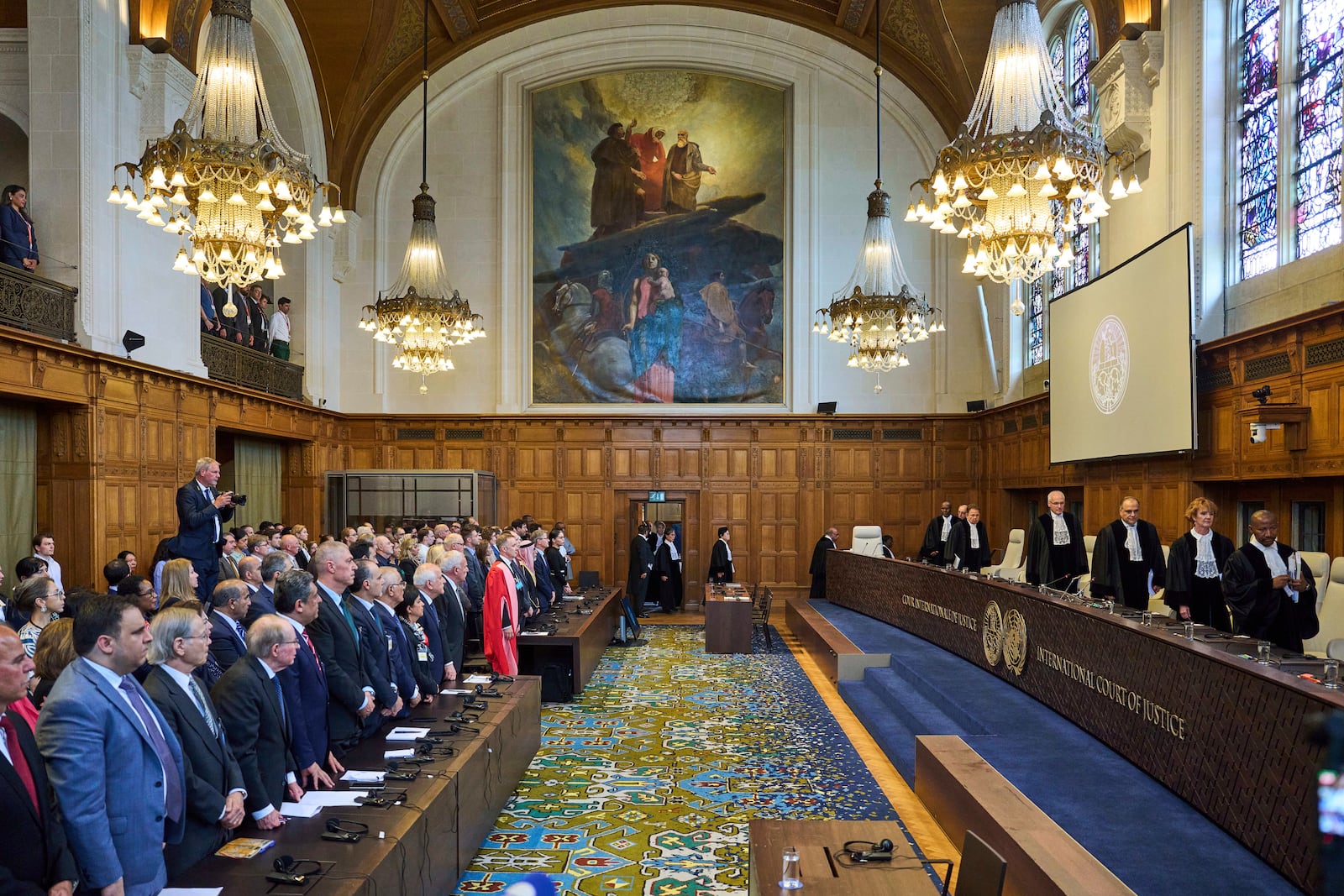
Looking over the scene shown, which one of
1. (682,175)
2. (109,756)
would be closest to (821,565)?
(682,175)

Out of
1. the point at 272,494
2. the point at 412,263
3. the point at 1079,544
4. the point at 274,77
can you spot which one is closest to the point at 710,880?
the point at 1079,544

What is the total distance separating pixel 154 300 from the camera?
12328mm

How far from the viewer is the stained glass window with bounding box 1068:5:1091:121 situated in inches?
544

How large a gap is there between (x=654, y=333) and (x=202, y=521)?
1144 centimetres

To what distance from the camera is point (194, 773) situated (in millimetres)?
3564

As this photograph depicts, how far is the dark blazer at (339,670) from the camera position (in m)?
5.05

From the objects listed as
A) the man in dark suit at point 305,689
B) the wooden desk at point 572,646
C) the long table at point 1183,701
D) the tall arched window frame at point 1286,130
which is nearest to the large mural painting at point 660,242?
the wooden desk at point 572,646

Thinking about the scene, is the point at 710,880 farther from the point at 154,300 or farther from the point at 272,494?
the point at 272,494

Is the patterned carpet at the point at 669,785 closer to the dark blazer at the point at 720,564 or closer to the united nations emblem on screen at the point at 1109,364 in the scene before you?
the united nations emblem on screen at the point at 1109,364

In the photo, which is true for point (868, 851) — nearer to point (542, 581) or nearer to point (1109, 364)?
point (542, 581)

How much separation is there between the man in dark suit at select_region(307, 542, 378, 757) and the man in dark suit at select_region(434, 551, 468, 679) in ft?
6.42

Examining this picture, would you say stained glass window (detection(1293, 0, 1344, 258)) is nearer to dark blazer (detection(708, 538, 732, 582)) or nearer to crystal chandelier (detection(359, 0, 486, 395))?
crystal chandelier (detection(359, 0, 486, 395))

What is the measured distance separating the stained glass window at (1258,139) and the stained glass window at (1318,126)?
0.28m

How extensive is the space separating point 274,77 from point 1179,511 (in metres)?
15.1
